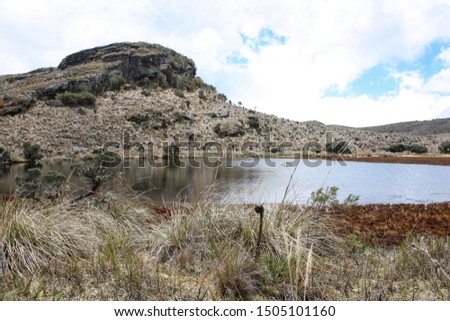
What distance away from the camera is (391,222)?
782 centimetres

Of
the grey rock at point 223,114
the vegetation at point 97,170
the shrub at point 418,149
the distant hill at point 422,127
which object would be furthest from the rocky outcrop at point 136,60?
the vegetation at point 97,170

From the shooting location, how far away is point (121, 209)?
19.7 feet

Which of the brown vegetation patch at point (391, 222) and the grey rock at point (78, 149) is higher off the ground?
the grey rock at point (78, 149)

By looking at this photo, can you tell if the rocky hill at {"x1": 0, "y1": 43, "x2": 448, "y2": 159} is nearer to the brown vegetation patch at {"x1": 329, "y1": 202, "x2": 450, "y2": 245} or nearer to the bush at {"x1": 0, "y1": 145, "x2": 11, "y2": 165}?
the bush at {"x1": 0, "y1": 145, "x2": 11, "y2": 165}

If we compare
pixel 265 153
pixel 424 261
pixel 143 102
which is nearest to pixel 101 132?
pixel 143 102

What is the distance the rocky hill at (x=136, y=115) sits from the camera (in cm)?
4316

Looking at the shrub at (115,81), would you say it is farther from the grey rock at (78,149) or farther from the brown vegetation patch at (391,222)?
the brown vegetation patch at (391,222)

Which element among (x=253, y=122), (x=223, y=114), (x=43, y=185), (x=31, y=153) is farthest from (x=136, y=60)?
(x=43, y=185)

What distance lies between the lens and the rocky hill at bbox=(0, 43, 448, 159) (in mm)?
43156

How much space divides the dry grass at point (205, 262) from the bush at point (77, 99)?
166ft

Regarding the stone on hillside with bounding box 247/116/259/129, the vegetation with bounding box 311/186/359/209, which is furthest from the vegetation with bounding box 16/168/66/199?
the stone on hillside with bounding box 247/116/259/129

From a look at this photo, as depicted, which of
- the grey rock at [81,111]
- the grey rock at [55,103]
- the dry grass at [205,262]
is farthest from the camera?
the grey rock at [55,103]

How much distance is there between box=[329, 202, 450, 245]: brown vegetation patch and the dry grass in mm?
1804
